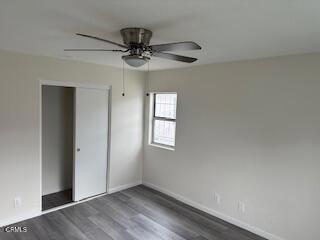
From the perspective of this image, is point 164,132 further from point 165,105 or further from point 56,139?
point 56,139

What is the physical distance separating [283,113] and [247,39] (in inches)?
49.5

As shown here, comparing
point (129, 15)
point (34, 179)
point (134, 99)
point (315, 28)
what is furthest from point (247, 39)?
point (34, 179)

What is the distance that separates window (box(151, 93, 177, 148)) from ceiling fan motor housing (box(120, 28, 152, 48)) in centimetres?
249

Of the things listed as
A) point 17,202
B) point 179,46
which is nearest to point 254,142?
point 179,46

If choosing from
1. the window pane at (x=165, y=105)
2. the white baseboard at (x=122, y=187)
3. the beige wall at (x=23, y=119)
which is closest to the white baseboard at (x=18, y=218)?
the beige wall at (x=23, y=119)

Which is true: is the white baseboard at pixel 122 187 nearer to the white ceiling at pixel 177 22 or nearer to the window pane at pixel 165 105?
the window pane at pixel 165 105

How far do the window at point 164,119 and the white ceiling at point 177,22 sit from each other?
1.99m

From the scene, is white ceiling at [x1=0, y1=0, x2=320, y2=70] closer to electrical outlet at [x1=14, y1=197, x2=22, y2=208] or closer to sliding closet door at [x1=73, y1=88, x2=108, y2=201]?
sliding closet door at [x1=73, y1=88, x2=108, y2=201]

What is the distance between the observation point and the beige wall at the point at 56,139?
4328mm

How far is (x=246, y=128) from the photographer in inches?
133

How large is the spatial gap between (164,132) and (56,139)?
2132 mm

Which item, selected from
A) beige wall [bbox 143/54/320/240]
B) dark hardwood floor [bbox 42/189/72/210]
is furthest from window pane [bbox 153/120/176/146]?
dark hardwood floor [bbox 42/189/72/210]

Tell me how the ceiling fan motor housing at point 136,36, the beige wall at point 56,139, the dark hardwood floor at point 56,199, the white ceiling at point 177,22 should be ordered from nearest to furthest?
1. the white ceiling at point 177,22
2. the ceiling fan motor housing at point 136,36
3. the dark hardwood floor at point 56,199
4. the beige wall at point 56,139

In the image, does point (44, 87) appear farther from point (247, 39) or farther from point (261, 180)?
point (261, 180)
